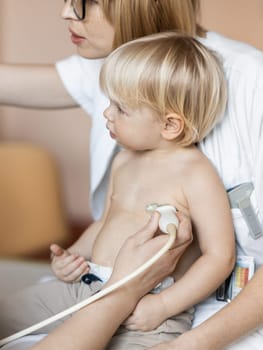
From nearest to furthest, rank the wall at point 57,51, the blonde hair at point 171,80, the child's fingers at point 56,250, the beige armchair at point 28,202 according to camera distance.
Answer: the blonde hair at point 171,80 → the child's fingers at point 56,250 → the beige armchair at point 28,202 → the wall at point 57,51

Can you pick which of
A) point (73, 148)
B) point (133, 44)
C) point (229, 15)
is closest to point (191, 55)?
point (133, 44)

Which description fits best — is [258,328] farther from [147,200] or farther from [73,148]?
[73,148]

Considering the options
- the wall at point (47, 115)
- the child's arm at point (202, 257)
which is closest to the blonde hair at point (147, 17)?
the child's arm at point (202, 257)

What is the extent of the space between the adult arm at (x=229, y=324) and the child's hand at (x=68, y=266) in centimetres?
23

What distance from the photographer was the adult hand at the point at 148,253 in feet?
3.95

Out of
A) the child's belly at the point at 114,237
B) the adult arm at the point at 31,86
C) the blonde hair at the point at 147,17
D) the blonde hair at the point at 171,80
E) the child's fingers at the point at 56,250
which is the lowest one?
the child's fingers at the point at 56,250

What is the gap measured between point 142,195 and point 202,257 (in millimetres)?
157

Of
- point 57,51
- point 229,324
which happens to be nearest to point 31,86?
point 229,324

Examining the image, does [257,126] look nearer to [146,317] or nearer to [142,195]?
[142,195]

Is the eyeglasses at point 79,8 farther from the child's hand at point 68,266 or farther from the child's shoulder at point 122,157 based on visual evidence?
the child's hand at point 68,266

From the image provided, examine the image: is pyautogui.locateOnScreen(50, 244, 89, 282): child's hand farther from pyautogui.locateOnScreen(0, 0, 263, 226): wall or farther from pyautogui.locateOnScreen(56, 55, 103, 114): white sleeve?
pyautogui.locateOnScreen(0, 0, 263, 226): wall

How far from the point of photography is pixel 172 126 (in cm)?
129

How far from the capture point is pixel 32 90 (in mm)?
1602

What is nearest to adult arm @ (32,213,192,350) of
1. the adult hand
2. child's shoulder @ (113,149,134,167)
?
the adult hand
